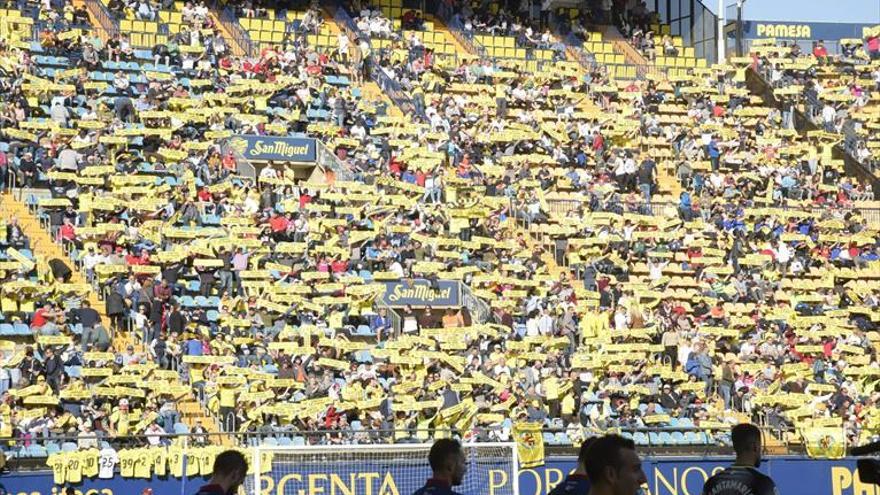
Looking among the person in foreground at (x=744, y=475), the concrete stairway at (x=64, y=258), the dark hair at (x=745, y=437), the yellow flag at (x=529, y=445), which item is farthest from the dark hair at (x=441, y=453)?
the concrete stairway at (x=64, y=258)

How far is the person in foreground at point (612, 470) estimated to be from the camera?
Result: 6996mm

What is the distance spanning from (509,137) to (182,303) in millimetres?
11083

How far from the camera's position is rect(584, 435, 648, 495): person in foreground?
6996 mm

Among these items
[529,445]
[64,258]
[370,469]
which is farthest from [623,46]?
[370,469]

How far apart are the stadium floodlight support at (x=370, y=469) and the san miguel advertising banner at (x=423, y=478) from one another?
12mm

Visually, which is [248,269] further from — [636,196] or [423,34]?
[423,34]

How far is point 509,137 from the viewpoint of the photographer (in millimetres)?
38125

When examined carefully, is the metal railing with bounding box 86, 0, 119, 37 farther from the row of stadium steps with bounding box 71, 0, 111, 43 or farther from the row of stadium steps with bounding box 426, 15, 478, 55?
the row of stadium steps with bounding box 426, 15, 478, 55

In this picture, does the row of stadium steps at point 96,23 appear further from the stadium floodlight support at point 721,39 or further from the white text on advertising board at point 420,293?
the stadium floodlight support at point 721,39

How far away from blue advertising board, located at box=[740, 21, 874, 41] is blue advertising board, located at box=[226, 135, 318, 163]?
1662 cm

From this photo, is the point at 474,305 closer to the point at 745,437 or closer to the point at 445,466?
the point at 445,466

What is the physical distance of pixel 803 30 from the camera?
49031 millimetres

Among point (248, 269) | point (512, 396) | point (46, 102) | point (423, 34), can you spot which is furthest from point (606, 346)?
point (423, 34)

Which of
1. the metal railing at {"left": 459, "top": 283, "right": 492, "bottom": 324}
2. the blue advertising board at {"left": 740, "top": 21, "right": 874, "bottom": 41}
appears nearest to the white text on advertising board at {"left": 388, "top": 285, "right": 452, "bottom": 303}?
the metal railing at {"left": 459, "top": 283, "right": 492, "bottom": 324}
